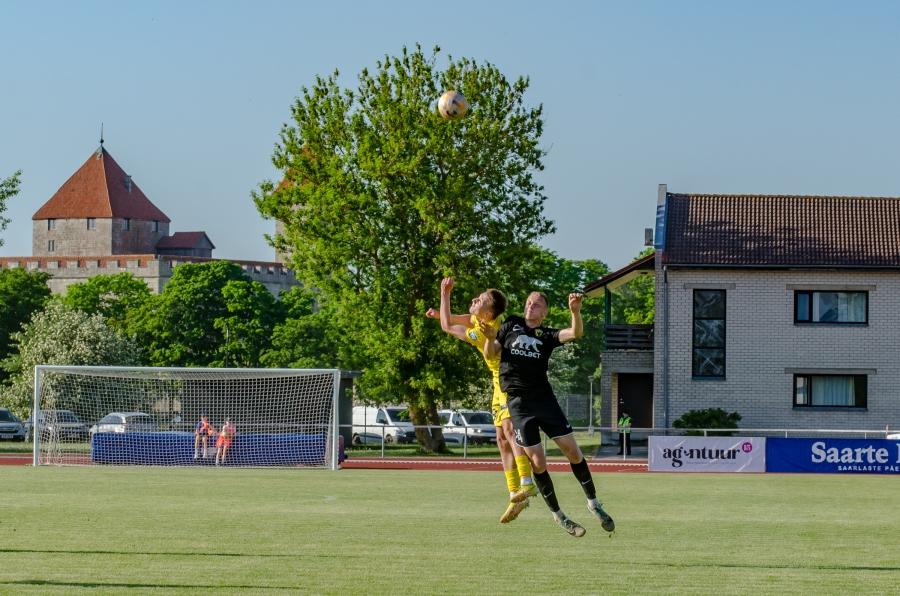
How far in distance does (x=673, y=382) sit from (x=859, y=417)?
6569mm

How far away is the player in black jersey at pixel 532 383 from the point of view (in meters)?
10.9

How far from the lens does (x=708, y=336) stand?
41.0 meters

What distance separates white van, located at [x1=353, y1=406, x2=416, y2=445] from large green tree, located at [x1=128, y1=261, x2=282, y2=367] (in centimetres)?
1967

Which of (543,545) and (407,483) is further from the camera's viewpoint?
(407,483)

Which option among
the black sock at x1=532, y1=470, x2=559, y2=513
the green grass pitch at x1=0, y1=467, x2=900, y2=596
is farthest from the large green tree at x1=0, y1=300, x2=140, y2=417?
the black sock at x1=532, y1=470, x2=559, y2=513

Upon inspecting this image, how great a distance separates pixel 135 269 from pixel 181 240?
33.8m

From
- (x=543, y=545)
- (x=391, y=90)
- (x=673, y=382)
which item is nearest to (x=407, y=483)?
(x=543, y=545)

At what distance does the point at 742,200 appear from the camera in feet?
145

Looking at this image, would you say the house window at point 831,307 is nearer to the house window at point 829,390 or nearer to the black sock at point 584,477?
the house window at point 829,390

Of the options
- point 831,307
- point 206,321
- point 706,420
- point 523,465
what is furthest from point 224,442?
point 206,321

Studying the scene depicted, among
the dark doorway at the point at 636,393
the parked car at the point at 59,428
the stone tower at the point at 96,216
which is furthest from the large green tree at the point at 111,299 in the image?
the stone tower at the point at 96,216

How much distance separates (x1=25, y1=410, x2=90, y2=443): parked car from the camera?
1266 inches

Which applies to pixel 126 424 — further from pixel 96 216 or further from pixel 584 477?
pixel 96 216

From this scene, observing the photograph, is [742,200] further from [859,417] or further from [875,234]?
[859,417]
